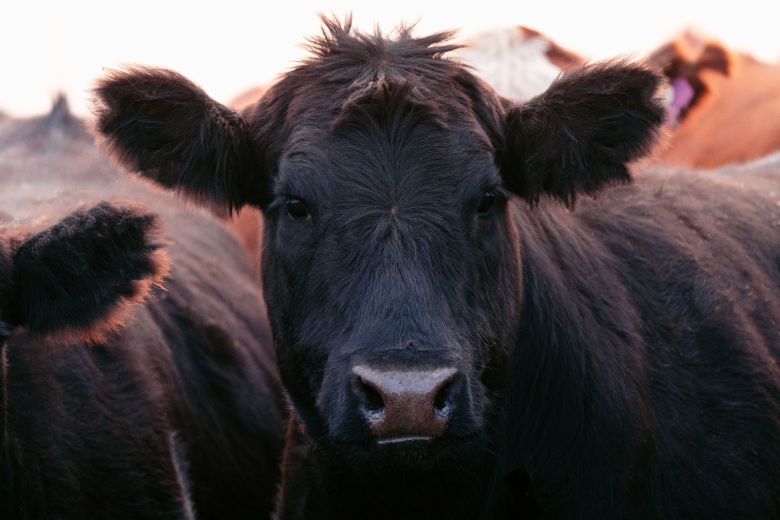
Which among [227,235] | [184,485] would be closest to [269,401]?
[184,485]

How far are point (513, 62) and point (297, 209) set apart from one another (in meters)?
4.25

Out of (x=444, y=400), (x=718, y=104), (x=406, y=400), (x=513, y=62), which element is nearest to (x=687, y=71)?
(x=513, y=62)

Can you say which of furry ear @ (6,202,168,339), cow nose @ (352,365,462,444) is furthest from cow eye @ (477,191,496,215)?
furry ear @ (6,202,168,339)

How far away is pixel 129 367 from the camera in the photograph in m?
5.30

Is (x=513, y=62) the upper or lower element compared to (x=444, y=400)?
upper

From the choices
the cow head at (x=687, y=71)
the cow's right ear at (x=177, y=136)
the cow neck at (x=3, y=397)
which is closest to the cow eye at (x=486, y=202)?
the cow's right ear at (x=177, y=136)

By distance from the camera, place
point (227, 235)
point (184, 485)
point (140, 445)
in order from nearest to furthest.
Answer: point (140, 445) < point (184, 485) < point (227, 235)

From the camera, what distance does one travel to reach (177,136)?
4281 mm

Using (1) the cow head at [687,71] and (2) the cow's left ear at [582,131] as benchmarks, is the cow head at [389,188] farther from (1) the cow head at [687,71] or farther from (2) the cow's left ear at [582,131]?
(1) the cow head at [687,71]

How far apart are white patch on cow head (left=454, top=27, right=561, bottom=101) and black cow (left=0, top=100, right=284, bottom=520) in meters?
1.93

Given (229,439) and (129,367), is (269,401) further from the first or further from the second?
(129,367)

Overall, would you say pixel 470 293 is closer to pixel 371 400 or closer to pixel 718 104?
A: pixel 371 400

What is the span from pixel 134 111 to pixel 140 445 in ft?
4.95

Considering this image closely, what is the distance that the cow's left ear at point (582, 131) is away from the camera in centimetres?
418
